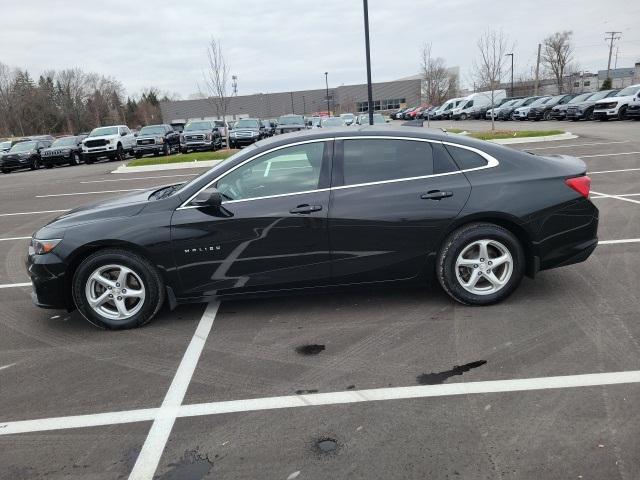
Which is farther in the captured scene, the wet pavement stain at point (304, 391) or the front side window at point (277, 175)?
the front side window at point (277, 175)

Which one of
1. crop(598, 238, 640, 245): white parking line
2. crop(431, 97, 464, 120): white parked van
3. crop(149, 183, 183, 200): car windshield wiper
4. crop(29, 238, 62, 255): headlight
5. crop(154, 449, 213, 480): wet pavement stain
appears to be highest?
crop(149, 183, 183, 200): car windshield wiper

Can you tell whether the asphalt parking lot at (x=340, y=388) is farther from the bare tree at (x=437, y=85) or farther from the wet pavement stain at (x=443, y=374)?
the bare tree at (x=437, y=85)

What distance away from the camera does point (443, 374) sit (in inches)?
138

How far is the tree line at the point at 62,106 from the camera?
7919 cm

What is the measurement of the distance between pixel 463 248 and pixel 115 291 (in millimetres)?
2963

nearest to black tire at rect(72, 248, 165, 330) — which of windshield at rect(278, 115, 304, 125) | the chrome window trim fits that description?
the chrome window trim

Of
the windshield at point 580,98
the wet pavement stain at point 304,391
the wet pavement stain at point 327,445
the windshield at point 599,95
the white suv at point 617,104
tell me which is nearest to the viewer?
the wet pavement stain at point 327,445

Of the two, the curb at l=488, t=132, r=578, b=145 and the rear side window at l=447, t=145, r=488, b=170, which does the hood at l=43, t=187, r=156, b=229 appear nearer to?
the rear side window at l=447, t=145, r=488, b=170

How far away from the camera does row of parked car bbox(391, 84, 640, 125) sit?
29125mm

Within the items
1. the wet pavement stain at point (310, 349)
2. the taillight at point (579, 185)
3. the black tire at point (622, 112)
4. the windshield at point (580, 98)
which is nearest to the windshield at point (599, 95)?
the windshield at point (580, 98)

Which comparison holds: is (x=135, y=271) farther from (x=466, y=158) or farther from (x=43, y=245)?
(x=466, y=158)

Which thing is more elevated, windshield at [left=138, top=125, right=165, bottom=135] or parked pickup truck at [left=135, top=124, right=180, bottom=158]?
windshield at [left=138, top=125, right=165, bottom=135]

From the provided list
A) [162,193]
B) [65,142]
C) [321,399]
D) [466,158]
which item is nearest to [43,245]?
[162,193]

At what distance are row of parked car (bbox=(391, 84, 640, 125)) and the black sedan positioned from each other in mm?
23415
